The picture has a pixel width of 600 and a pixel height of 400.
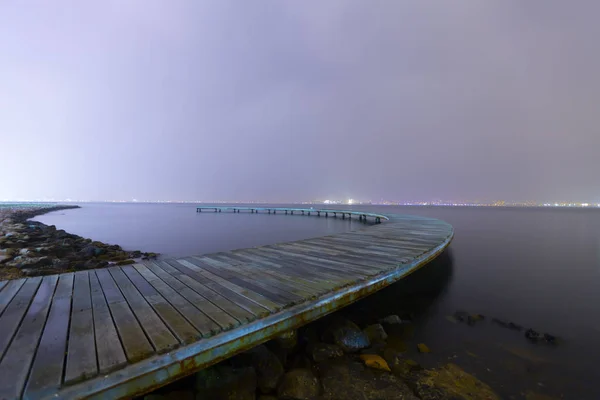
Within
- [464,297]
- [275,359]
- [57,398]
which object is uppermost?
[57,398]

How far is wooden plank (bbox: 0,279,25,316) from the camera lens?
3.19 m

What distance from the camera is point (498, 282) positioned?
27.8 ft

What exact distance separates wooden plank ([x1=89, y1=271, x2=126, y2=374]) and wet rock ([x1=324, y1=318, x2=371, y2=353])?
2904mm

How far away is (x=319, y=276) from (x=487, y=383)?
2.77 m

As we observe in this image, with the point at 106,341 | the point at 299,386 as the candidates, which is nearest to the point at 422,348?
the point at 299,386

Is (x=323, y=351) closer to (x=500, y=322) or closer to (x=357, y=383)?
(x=357, y=383)

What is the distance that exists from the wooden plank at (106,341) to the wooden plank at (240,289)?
135 centimetres

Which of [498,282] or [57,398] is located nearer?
[57,398]

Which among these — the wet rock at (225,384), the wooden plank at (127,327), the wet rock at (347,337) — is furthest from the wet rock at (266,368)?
A: the wooden plank at (127,327)

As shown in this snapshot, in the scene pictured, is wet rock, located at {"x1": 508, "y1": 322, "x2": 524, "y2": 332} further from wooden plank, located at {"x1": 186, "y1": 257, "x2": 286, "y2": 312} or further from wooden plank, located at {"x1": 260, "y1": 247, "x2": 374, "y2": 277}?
wooden plank, located at {"x1": 186, "y1": 257, "x2": 286, "y2": 312}

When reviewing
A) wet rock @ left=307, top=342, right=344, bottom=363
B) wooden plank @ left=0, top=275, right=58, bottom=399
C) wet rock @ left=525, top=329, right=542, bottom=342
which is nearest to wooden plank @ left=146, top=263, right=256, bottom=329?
wooden plank @ left=0, top=275, right=58, bottom=399

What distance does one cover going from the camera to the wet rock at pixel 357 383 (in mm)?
3100

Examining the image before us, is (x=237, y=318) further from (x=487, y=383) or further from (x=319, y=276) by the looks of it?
(x=487, y=383)

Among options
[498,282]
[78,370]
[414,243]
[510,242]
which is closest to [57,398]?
[78,370]
